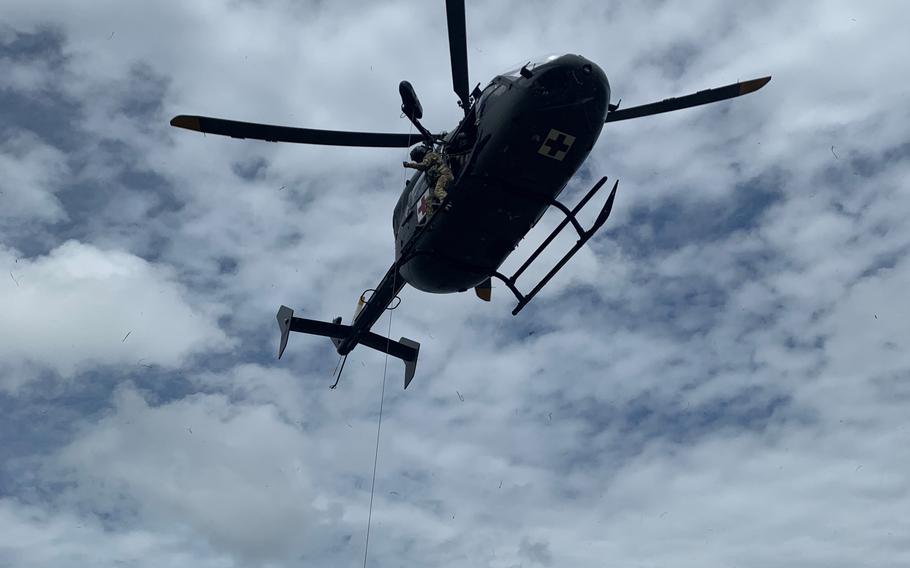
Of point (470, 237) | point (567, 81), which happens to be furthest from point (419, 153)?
point (567, 81)

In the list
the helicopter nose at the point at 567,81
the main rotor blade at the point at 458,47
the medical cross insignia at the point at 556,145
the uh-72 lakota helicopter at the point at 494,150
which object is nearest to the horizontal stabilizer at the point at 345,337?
the uh-72 lakota helicopter at the point at 494,150

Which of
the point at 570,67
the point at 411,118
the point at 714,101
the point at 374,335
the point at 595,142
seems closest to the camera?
the point at 570,67

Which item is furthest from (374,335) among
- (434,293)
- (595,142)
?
(595,142)

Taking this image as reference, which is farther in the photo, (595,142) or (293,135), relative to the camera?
(293,135)

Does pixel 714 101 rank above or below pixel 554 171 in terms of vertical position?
above

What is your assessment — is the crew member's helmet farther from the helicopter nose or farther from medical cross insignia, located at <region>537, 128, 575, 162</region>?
the helicopter nose

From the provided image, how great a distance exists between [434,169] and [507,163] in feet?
7.60

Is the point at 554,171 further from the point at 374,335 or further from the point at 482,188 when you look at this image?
the point at 374,335

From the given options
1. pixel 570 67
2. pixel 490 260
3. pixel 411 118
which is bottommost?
pixel 490 260

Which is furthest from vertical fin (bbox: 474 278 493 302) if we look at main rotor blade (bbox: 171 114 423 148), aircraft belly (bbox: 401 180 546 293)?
main rotor blade (bbox: 171 114 423 148)

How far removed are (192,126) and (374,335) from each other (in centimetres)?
866

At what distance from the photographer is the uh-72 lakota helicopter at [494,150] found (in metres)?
15.5

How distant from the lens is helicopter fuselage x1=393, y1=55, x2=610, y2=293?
50.7 ft

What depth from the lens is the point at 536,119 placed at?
1545cm
